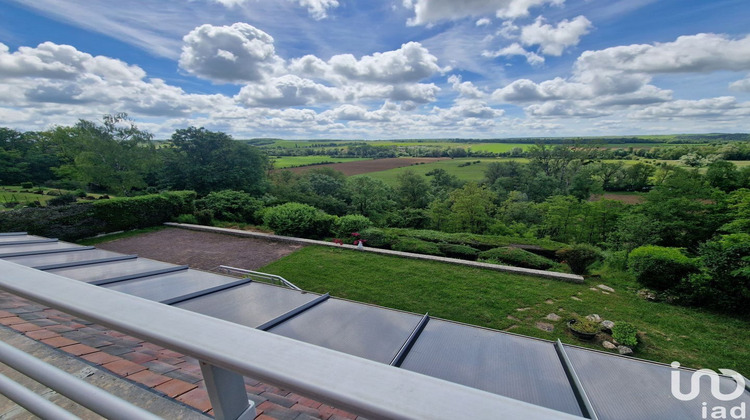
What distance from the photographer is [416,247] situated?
12.0m

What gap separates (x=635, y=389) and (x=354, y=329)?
8.37 ft

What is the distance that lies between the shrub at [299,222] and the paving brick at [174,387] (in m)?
12.3

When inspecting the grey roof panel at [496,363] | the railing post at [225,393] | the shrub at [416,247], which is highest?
the railing post at [225,393]

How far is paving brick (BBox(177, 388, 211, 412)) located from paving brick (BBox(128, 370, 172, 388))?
0.22 m

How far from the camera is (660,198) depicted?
16.4 meters

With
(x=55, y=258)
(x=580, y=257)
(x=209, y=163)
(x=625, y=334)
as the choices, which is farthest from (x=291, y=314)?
(x=209, y=163)

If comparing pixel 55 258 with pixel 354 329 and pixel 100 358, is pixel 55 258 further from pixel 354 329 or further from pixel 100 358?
pixel 354 329

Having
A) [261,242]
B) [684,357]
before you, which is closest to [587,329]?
[684,357]

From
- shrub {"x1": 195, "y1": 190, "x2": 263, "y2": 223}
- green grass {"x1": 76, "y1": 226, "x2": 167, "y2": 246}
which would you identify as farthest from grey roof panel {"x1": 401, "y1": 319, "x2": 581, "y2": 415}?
green grass {"x1": 76, "y1": 226, "x2": 167, "y2": 246}

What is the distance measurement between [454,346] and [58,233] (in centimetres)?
1716

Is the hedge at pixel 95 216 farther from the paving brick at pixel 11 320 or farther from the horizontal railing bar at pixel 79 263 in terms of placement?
the paving brick at pixel 11 320

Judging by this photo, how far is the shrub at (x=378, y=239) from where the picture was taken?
41.3 ft

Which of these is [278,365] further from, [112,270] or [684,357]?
[684,357]

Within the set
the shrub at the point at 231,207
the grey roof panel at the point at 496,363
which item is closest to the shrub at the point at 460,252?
the grey roof panel at the point at 496,363
